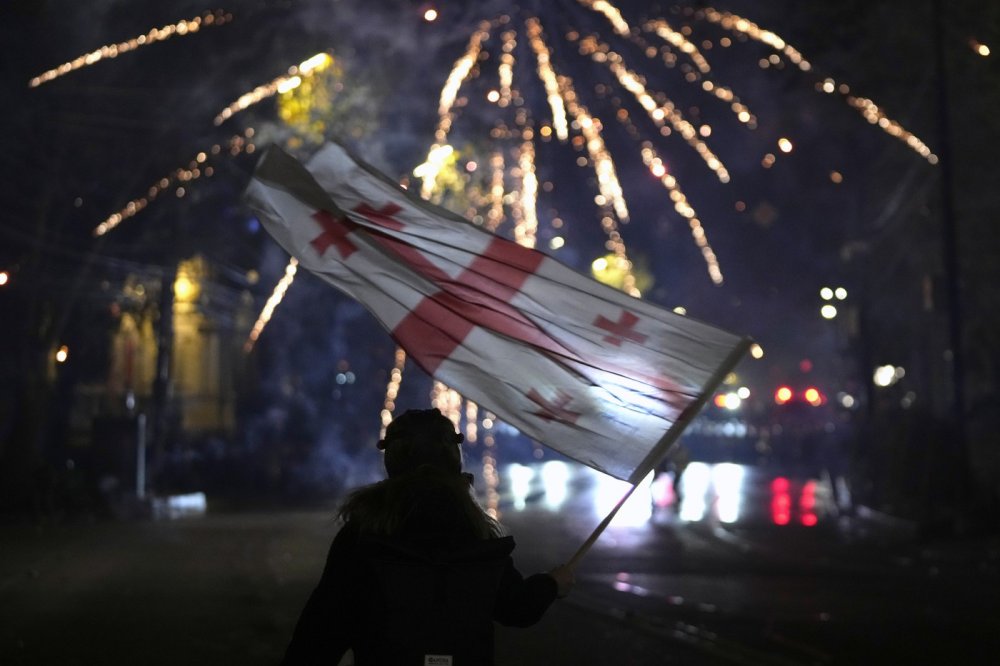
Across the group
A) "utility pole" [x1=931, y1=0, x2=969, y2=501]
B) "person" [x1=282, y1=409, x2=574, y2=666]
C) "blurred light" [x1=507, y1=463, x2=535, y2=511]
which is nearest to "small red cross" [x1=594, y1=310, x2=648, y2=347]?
"person" [x1=282, y1=409, x2=574, y2=666]

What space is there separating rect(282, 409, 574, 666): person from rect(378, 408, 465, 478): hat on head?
7 cm

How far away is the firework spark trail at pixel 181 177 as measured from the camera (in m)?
28.4

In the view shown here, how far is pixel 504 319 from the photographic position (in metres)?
5.09

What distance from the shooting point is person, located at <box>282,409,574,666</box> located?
139 inches

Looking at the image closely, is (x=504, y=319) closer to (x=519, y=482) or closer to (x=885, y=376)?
(x=519, y=482)

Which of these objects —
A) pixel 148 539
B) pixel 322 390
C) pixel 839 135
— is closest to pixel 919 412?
pixel 839 135

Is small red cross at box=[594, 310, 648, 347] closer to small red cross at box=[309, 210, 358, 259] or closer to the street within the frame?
small red cross at box=[309, 210, 358, 259]

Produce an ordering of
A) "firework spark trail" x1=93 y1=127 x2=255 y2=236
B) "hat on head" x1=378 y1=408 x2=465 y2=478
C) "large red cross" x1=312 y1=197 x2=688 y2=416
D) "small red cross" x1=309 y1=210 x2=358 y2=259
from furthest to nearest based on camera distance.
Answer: "firework spark trail" x1=93 y1=127 x2=255 y2=236 < "small red cross" x1=309 y1=210 x2=358 y2=259 < "large red cross" x1=312 y1=197 x2=688 y2=416 < "hat on head" x1=378 y1=408 x2=465 y2=478

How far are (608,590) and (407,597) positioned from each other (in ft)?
35.0

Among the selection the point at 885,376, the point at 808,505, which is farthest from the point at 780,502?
the point at 885,376

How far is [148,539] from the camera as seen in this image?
19.4m

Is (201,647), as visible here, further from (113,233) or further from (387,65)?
(113,233)

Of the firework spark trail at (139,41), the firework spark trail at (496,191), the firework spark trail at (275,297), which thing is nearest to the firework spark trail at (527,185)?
the firework spark trail at (496,191)

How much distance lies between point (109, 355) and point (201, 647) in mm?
26696
